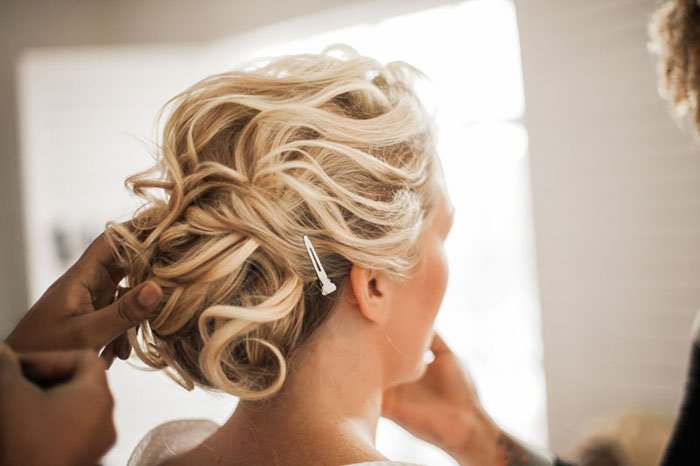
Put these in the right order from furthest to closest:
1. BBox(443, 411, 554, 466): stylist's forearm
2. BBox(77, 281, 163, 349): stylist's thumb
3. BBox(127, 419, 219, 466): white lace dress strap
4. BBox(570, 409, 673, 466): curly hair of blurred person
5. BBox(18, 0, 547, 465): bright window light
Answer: BBox(18, 0, 547, 465): bright window light < BBox(570, 409, 673, 466): curly hair of blurred person < BBox(443, 411, 554, 466): stylist's forearm < BBox(127, 419, 219, 466): white lace dress strap < BBox(77, 281, 163, 349): stylist's thumb

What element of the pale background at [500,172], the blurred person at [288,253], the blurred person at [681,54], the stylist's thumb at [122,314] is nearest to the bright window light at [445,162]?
the pale background at [500,172]

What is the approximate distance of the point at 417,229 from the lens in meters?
0.77

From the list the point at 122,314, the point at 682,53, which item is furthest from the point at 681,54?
the point at 122,314

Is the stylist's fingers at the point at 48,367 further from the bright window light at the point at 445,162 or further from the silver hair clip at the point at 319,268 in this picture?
the bright window light at the point at 445,162

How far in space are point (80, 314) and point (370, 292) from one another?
1.07 feet

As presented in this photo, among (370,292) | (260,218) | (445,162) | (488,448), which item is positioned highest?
(260,218)

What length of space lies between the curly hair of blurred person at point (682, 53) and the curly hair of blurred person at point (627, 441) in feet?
3.09

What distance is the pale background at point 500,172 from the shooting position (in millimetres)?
1714

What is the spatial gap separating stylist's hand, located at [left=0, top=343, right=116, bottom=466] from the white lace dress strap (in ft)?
0.90

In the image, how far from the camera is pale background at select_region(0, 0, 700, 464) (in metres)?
1.71

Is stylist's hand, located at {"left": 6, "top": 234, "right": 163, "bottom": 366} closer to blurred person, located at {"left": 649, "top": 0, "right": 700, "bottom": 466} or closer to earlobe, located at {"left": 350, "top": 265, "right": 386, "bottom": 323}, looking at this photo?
earlobe, located at {"left": 350, "top": 265, "right": 386, "bottom": 323}

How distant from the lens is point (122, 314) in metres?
0.63

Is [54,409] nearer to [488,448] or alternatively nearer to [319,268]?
[319,268]

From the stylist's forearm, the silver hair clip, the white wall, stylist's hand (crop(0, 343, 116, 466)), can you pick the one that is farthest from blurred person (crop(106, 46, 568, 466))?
the white wall
